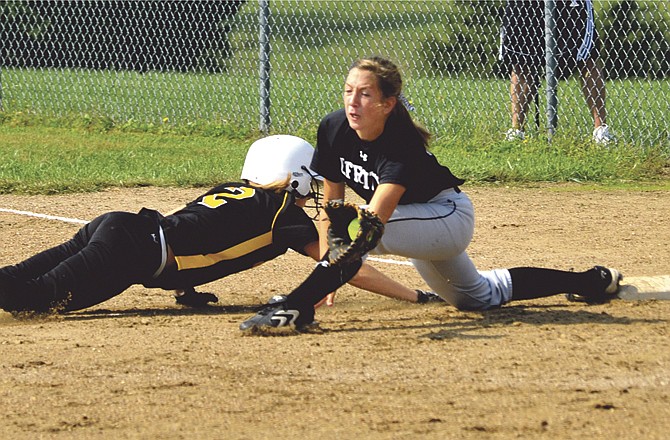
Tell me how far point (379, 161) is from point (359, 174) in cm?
18

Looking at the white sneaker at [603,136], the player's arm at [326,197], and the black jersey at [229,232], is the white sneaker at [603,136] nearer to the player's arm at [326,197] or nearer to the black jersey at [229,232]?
the black jersey at [229,232]

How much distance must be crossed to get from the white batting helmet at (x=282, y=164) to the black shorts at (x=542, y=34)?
5.20m

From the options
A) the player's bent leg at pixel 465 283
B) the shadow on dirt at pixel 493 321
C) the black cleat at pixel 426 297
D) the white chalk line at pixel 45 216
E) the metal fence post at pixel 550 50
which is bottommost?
the white chalk line at pixel 45 216

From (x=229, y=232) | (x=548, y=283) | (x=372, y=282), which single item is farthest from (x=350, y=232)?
(x=548, y=283)

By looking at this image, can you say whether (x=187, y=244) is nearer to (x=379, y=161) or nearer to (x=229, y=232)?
(x=229, y=232)

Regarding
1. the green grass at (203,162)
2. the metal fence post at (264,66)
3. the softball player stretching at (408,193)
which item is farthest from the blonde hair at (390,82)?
the metal fence post at (264,66)

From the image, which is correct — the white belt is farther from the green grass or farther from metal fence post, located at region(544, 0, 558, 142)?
metal fence post, located at region(544, 0, 558, 142)

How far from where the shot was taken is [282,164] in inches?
207

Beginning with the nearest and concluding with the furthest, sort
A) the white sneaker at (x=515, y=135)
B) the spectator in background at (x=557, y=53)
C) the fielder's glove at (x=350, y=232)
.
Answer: the fielder's glove at (x=350, y=232)
the spectator in background at (x=557, y=53)
the white sneaker at (x=515, y=135)

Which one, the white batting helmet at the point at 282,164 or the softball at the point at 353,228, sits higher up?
the white batting helmet at the point at 282,164

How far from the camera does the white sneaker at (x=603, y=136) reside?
978 cm

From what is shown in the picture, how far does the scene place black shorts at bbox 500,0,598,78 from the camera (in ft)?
32.6

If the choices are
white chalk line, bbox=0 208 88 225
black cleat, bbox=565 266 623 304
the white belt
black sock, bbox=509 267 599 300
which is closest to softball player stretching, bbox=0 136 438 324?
the white belt

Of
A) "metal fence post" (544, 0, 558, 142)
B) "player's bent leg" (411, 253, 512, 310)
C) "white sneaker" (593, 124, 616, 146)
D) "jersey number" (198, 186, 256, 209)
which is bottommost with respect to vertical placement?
"player's bent leg" (411, 253, 512, 310)
